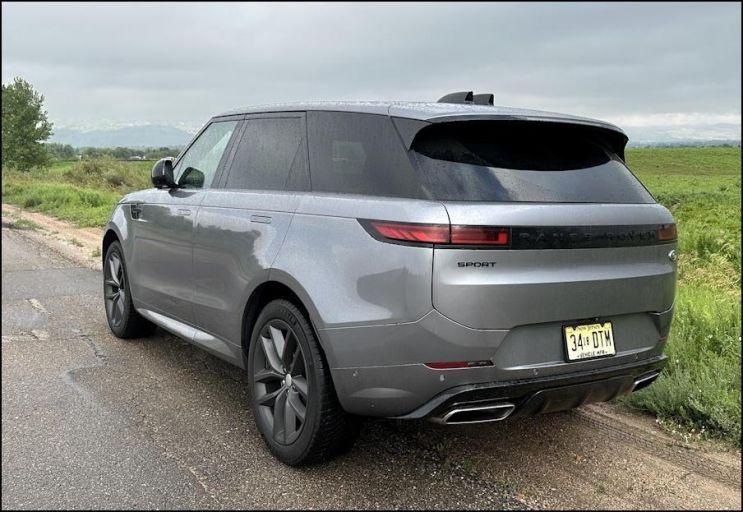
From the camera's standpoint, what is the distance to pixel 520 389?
262 centimetres

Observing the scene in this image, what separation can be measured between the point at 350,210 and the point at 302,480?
4.11 feet

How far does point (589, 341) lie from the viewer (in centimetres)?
276

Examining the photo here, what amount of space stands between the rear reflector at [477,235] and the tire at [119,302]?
10.9 feet

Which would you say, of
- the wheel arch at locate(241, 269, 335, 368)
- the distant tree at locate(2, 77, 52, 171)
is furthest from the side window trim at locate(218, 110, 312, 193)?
the distant tree at locate(2, 77, 52, 171)

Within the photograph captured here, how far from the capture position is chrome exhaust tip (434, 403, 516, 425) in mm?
2605

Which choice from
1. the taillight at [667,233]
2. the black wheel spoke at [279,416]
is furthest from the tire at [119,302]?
the taillight at [667,233]

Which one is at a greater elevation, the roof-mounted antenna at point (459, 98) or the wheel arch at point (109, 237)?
the roof-mounted antenna at point (459, 98)

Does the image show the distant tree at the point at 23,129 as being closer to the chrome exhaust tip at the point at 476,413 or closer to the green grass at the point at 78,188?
the green grass at the point at 78,188

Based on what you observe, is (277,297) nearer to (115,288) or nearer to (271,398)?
(271,398)

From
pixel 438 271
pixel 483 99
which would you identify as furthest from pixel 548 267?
pixel 483 99

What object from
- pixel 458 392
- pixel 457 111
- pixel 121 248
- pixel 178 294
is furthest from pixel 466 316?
pixel 121 248

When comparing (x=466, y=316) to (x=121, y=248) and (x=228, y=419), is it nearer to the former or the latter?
(x=228, y=419)

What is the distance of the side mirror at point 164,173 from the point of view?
441 cm

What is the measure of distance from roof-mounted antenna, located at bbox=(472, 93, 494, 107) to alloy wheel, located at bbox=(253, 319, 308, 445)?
1666mm
